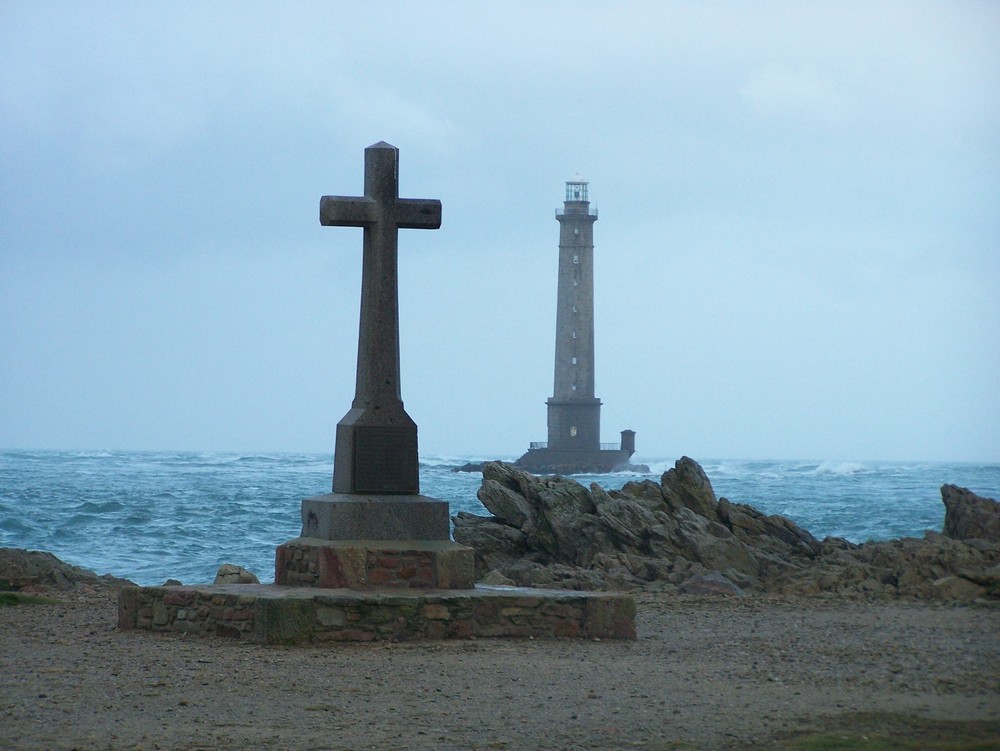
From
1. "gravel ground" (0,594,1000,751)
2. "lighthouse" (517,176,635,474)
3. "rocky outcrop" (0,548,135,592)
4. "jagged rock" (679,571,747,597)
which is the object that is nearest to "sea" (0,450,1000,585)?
"lighthouse" (517,176,635,474)

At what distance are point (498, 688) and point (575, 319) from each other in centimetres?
5125

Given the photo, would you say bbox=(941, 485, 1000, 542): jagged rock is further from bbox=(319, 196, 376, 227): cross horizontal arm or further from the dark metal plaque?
bbox=(319, 196, 376, 227): cross horizontal arm

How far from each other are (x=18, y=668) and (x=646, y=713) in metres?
4.06

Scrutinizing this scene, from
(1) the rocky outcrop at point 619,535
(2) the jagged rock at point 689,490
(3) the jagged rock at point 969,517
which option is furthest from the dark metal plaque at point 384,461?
(3) the jagged rock at point 969,517

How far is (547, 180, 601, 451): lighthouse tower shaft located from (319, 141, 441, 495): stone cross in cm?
4760

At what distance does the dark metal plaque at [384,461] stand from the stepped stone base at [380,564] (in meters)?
0.51

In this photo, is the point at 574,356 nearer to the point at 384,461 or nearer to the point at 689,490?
the point at 689,490

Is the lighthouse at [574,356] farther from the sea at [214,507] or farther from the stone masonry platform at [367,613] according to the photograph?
the stone masonry platform at [367,613]

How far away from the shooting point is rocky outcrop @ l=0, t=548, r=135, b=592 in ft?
48.3

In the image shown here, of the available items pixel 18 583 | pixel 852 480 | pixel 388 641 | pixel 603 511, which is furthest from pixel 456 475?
pixel 388 641

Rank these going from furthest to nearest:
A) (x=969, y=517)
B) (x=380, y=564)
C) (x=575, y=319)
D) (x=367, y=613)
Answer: (x=575, y=319) → (x=969, y=517) → (x=380, y=564) → (x=367, y=613)

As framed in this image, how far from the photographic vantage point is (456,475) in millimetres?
75188

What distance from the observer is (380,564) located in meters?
10.8

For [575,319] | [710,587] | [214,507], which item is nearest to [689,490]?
[710,587]
